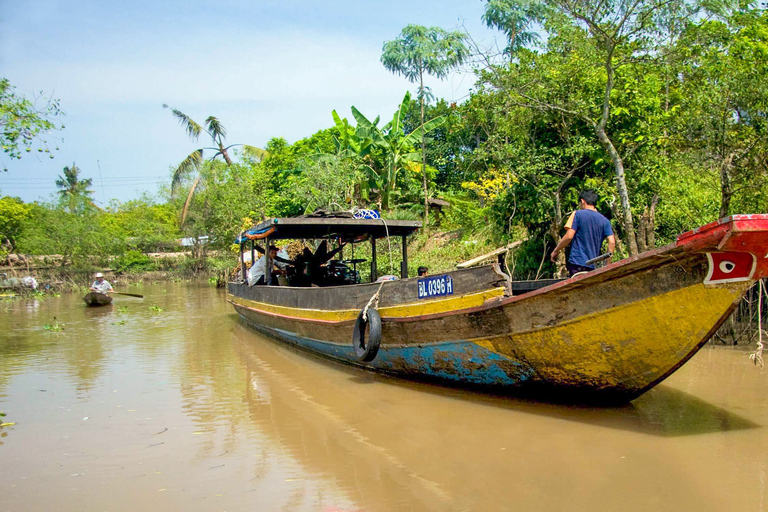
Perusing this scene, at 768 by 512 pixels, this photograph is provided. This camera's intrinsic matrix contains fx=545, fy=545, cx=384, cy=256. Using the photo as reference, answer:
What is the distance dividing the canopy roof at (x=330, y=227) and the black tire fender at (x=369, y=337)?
2.02 metres

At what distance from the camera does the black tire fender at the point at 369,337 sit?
5.76 m

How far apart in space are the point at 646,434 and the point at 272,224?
5.51 meters

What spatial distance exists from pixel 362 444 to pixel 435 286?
1.76 meters

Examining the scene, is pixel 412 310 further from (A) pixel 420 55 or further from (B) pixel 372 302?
(A) pixel 420 55

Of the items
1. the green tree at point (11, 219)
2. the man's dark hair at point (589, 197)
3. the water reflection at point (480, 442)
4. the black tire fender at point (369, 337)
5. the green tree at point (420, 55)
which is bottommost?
the water reflection at point (480, 442)

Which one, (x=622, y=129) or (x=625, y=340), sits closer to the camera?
(x=625, y=340)

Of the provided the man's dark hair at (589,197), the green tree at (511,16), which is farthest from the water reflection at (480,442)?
the green tree at (511,16)

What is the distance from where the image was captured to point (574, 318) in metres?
4.33

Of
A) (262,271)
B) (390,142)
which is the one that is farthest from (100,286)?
(390,142)

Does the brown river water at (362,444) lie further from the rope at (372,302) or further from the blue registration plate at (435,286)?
the blue registration plate at (435,286)

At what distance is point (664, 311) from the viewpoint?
4.02m

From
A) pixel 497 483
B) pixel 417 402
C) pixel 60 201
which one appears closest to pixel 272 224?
pixel 417 402

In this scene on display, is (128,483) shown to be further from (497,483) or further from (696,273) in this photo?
(696,273)

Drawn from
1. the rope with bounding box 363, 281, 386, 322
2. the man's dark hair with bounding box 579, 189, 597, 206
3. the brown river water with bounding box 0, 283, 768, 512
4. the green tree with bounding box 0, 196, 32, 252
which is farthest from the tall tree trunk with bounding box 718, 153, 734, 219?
the green tree with bounding box 0, 196, 32, 252
